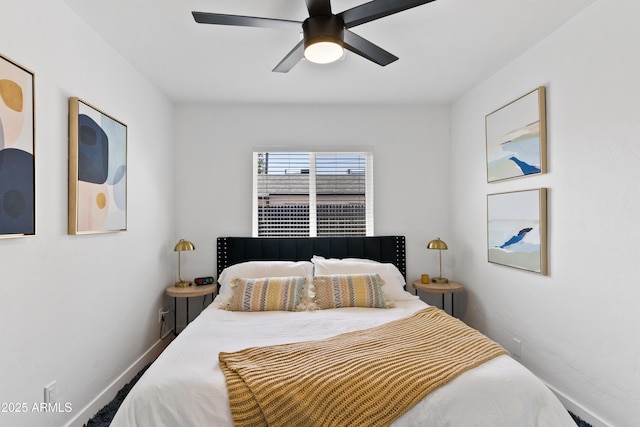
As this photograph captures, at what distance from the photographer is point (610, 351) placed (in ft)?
6.06

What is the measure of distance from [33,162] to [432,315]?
260 cm

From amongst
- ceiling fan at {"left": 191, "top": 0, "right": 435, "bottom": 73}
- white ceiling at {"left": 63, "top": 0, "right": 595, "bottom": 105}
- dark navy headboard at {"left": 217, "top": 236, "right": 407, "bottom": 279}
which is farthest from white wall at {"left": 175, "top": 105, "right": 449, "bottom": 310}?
ceiling fan at {"left": 191, "top": 0, "right": 435, "bottom": 73}

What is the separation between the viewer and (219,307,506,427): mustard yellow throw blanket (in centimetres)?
138

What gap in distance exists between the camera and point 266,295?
2.62 m

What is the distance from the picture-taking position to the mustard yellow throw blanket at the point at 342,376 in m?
1.38

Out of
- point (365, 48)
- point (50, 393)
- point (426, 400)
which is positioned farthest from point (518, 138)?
point (50, 393)

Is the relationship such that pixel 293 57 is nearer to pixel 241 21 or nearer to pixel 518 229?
pixel 241 21

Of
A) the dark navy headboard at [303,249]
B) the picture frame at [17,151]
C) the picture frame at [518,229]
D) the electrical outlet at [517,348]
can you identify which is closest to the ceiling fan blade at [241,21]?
the picture frame at [17,151]

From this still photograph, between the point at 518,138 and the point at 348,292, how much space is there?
1803 mm

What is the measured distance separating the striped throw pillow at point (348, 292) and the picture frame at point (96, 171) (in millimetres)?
1625

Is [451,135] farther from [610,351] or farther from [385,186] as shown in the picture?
[610,351]

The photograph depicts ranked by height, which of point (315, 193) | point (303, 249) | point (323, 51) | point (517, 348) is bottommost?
point (517, 348)

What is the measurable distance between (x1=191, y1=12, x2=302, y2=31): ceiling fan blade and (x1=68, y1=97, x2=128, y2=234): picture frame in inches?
38.0

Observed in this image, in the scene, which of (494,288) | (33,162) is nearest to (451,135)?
(494,288)
